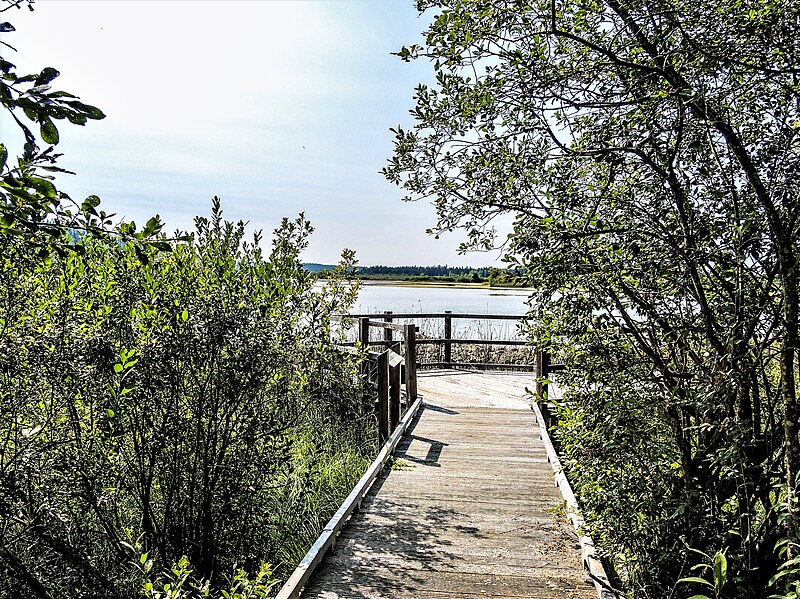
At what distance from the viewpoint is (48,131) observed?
1245mm

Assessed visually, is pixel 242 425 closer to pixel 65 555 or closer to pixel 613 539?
pixel 65 555

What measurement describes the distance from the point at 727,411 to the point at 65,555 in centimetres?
289

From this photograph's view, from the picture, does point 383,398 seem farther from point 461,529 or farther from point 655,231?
point 655,231

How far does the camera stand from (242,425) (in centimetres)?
329

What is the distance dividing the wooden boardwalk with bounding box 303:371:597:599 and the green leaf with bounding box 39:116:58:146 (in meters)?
2.69

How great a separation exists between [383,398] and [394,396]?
59 cm

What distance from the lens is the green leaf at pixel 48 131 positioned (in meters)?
1.24

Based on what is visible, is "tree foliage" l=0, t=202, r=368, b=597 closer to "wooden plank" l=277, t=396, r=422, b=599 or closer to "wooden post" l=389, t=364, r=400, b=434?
"wooden plank" l=277, t=396, r=422, b=599

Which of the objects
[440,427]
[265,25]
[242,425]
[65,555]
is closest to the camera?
[65,555]

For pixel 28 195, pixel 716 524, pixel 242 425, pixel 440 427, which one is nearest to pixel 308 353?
pixel 242 425

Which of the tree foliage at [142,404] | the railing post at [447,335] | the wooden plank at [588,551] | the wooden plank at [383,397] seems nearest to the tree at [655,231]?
the wooden plank at [588,551]

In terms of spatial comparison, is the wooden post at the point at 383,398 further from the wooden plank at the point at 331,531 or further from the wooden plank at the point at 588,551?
the wooden plank at the point at 588,551

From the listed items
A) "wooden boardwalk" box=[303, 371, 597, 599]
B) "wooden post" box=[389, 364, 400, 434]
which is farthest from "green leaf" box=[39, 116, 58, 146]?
"wooden post" box=[389, 364, 400, 434]

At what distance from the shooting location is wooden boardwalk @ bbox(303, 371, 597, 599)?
11.0 feet
